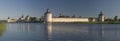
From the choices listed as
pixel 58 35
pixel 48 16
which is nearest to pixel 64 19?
pixel 48 16

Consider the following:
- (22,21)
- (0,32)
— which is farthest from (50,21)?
(0,32)

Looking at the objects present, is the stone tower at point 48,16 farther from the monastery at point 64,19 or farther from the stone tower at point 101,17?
the stone tower at point 101,17

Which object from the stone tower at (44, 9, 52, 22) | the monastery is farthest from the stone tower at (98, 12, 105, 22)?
the stone tower at (44, 9, 52, 22)

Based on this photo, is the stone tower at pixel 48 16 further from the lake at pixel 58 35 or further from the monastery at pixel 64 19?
the lake at pixel 58 35

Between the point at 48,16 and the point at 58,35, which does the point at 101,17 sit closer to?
the point at 48,16

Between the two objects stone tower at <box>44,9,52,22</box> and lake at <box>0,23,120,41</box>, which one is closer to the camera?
lake at <box>0,23,120,41</box>

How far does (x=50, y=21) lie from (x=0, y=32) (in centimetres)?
7036

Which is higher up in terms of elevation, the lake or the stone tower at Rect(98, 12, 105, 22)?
the stone tower at Rect(98, 12, 105, 22)

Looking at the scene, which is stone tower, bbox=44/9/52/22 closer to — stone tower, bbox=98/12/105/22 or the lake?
stone tower, bbox=98/12/105/22

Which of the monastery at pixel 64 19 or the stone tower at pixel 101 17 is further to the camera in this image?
the stone tower at pixel 101 17

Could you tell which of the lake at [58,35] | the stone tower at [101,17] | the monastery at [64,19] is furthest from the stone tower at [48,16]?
the lake at [58,35]

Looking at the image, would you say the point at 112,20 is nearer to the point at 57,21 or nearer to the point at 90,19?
the point at 90,19

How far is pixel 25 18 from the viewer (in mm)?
92875

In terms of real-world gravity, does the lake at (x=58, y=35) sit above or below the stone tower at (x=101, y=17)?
below
